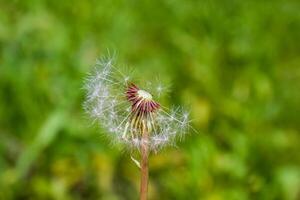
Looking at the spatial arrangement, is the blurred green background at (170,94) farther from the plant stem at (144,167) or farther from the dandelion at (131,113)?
the plant stem at (144,167)

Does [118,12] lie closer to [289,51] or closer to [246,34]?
[246,34]

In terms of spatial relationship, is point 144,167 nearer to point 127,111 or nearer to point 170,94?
point 127,111

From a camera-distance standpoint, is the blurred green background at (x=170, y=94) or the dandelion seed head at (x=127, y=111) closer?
the dandelion seed head at (x=127, y=111)

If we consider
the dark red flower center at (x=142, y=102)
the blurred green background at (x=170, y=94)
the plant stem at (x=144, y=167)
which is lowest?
the plant stem at (x=144, y=167)

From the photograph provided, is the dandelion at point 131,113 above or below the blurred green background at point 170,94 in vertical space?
below

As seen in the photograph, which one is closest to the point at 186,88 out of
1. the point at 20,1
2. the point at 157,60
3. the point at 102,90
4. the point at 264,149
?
the point at 157,60

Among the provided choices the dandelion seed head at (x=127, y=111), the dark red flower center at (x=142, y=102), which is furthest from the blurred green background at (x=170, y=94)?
the dark red flower center at (x=142, y=102)

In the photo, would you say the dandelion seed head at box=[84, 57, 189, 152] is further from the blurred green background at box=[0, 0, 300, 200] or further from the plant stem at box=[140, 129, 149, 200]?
the blurred green background at box=[0, 0, 300, 200]
